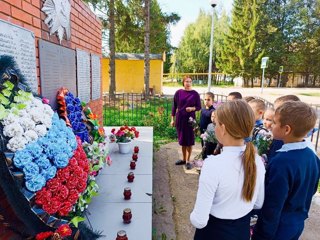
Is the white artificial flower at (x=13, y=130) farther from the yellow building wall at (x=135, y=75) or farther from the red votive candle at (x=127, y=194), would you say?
the yellow building wall at (x=135, y=75)

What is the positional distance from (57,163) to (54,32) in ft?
6.15

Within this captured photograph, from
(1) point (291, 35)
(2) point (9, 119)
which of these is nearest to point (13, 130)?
(2) point (9, 119)

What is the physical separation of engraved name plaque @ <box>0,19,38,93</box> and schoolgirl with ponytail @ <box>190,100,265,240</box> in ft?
5.27

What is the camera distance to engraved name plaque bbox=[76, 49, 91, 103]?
150 inches

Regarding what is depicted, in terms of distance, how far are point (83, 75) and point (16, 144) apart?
2831 millimetres

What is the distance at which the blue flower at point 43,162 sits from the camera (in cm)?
146

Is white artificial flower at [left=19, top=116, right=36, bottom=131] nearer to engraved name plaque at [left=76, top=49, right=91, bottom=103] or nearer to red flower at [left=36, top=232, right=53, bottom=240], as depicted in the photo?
red flower at [left=36, top=232, right=53, bottom=240]

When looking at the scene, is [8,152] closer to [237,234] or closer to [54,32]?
[237,234]

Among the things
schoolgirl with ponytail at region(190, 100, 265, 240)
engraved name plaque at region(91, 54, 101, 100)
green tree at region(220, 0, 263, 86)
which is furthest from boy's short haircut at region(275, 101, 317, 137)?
green tree at region(220, 0, 263, 86)

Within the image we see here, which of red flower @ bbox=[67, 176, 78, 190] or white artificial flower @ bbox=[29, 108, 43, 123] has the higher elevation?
white artificial flower @ bbox=[29, 108, 43, 123]

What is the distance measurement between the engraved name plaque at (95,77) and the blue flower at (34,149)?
3339 millimetres

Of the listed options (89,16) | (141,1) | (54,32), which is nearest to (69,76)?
(54,32)

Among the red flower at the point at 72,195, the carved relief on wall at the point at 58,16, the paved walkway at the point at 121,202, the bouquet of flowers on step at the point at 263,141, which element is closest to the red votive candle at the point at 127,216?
the paved walkway at the point at 121,202

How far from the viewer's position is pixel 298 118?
1663mm
